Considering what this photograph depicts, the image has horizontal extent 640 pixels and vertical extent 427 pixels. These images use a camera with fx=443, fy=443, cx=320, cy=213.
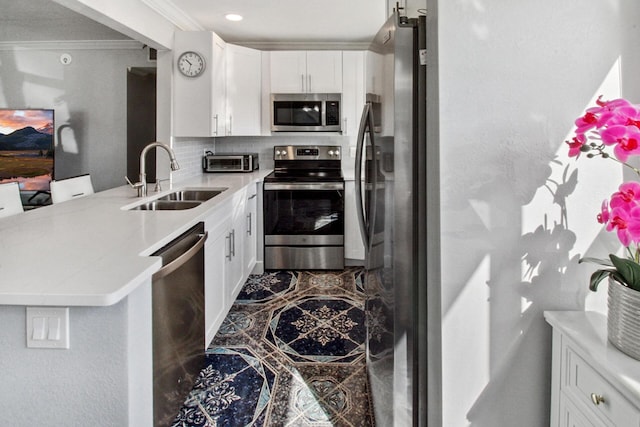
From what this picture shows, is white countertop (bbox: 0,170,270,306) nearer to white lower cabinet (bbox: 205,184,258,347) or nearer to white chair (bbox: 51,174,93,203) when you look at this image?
white lower cabinet (bbox: 205,184,258,347)

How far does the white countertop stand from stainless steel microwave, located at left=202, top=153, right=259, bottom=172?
1847 mm

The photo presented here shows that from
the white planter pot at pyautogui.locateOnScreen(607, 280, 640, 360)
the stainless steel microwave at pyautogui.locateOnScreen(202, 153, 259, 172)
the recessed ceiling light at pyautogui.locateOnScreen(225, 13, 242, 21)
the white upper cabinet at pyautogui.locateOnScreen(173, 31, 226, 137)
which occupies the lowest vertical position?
the white planter pot at pyautogui.locateOnScreen(607, 280, 640, 360)

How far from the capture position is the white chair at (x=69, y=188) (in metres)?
3.30

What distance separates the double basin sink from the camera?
294cm

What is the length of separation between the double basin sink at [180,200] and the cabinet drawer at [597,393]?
2320 mm

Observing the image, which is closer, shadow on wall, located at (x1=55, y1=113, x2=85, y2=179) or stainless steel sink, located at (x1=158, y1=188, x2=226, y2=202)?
stainless steel sink, located at (x1=158, y1=188, x2=226, y2=202)

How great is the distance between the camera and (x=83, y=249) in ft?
5.32

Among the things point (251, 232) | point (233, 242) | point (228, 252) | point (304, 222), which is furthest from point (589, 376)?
point (304, 222)

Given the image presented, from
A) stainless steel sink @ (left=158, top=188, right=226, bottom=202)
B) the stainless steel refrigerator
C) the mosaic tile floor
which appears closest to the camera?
the stainless steel refrigerator

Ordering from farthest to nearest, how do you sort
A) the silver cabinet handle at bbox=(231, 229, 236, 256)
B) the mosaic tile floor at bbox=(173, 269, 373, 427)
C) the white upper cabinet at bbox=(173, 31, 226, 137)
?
the white upper cabinet at bbox=(173, 31, 226, 137)
the silver cabinet handle at bbox=(231, 229, 236, 256)
the mosaic tile floor at bbox=(173, 269, 373, 427)

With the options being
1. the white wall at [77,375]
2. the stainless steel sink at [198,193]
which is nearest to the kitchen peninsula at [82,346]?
the white wall at [77,375]

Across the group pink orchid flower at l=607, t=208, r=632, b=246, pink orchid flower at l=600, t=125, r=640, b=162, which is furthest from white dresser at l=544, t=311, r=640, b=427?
pink orchid flower at l=600, t=125, r=640, b=162

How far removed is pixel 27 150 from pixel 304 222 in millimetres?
3172

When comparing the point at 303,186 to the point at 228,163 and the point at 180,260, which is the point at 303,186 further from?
the point at 180,260
